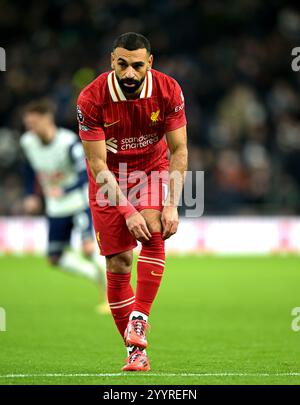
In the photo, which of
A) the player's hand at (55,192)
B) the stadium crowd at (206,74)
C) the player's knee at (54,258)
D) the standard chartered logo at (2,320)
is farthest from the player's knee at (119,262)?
the stadium crowd at (206,74)

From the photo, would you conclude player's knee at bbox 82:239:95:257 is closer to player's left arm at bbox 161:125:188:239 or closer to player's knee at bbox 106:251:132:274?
player's knee at bbox 106:251:132:274

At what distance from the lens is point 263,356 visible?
22.8ft

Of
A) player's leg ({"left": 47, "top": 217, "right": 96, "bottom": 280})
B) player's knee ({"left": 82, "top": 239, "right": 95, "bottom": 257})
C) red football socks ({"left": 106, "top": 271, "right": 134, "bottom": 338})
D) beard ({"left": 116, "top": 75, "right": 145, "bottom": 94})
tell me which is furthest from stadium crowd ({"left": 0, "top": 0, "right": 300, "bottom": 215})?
beard ({"left": 116, "top": 75, "right": 145, "bottom": 94})

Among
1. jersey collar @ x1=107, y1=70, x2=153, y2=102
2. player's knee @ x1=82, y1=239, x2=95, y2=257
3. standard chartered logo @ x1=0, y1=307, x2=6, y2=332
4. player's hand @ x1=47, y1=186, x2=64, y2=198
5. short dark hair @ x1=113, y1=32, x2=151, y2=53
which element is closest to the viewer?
short dark hair @ x1=113, y1=32, x2=151, y2=53

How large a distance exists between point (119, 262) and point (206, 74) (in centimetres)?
1343

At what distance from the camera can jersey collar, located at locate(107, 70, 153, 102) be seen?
6277mm

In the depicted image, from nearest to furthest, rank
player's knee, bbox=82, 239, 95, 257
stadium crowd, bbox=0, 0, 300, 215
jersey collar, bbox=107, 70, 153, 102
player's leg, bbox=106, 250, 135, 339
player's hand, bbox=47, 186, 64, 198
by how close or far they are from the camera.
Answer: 1. jersey collar, bbox=107, 70, 153, 102
2. player's leg, bbox=106, 250, 135, 339
3. player's knee, bbox=82, 239, 95, 257
4. player's hand, bbox=47, 186, 64, 198
5. stadium crowd, bbox=0, 0, 300, 215

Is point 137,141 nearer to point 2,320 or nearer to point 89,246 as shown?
point 2,320

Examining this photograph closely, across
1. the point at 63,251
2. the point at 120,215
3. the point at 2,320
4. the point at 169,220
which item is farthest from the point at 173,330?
the point at 169,220

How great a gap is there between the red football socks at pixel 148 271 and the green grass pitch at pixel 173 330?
455 millimetres

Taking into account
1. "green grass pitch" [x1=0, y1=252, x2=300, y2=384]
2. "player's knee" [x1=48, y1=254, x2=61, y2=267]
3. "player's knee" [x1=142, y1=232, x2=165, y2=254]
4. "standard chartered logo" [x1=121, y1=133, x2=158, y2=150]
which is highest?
"standard chartered logo" [x1=121, y1=133, x2=158, y2=150]

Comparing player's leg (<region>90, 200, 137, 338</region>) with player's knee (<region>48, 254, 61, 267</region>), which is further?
player's knee (<region>48, 254, 61, 267</region>)

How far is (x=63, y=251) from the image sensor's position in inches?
432

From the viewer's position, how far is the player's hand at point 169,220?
625 cm
